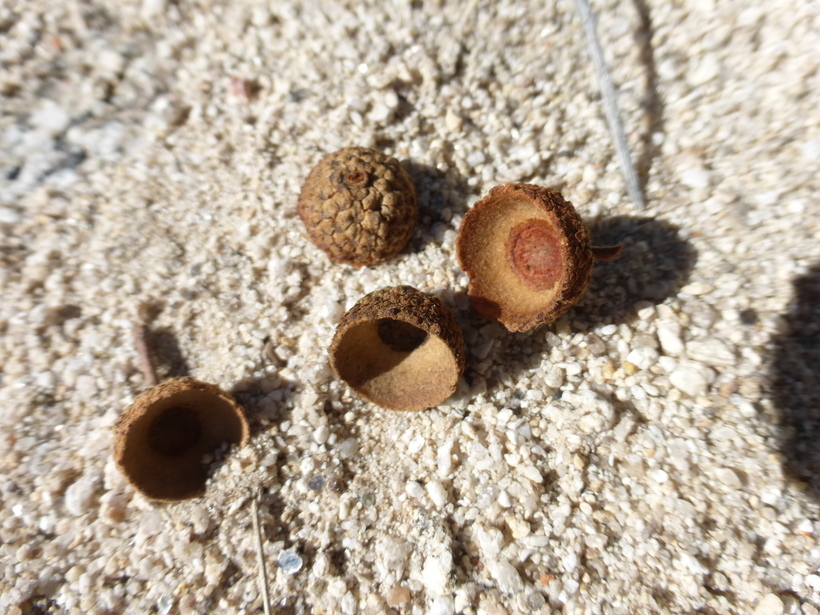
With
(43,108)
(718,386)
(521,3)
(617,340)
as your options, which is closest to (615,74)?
(521,3)

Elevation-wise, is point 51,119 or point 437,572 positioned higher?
point 51,119

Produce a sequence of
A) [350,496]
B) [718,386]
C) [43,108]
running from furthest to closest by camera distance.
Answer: [43,108] < [350,496] < [718,386]

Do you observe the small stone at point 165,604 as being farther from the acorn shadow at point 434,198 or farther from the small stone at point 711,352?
the small stone at point 711,352

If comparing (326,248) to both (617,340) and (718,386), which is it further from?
(718,386)

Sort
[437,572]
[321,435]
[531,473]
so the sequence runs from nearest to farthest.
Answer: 1. [437,572]
2. [531,473]
3. [321,435]

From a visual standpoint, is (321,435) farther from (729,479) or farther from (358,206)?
(729,479)

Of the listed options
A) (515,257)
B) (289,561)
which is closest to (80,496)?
(289,561)
